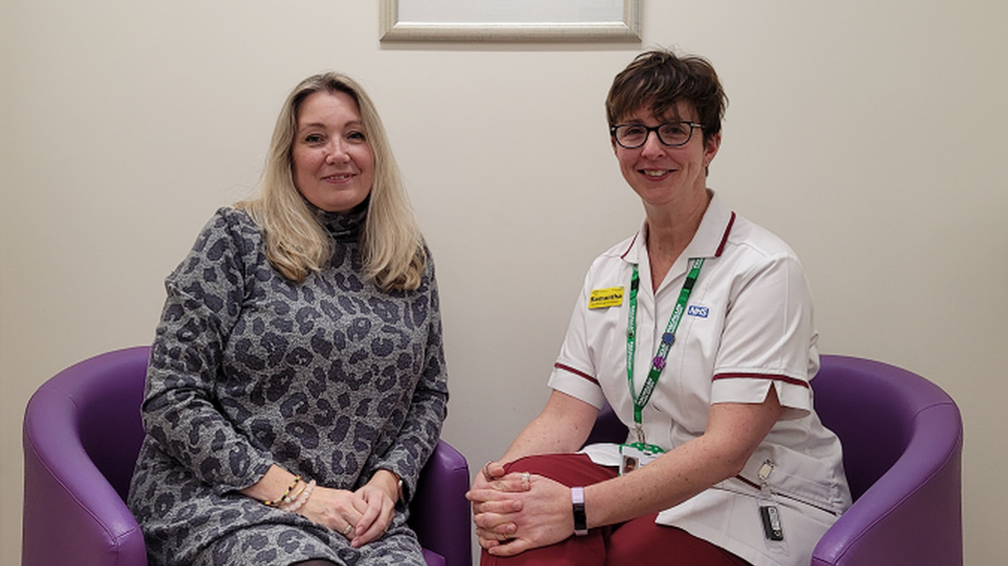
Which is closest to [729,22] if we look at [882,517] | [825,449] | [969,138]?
[969,138]

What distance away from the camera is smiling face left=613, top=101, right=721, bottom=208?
6.05 ft

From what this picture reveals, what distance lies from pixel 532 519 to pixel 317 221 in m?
0.87

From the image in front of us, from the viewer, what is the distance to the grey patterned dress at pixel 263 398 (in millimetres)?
1793

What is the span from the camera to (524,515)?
170cm

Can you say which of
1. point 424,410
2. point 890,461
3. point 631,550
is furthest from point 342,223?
point 890,461

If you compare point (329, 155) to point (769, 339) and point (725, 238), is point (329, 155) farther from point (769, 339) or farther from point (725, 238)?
point (769, 339)

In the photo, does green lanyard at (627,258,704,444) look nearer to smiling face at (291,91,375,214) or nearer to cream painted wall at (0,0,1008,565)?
cream painted wall at (0,0,1008,565)

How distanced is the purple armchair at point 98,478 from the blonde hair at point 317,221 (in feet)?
1.56

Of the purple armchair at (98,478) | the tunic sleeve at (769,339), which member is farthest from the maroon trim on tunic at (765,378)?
the purple armchair at (98,478)

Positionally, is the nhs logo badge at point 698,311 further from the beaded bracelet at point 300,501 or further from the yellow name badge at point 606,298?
the beaded bracelet at point 300,501

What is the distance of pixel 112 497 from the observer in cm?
171

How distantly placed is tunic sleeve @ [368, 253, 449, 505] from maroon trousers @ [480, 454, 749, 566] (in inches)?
13.0

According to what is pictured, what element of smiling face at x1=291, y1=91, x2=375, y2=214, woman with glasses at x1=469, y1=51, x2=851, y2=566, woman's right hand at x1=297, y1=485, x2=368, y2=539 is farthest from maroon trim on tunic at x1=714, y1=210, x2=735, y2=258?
woman's right hand at x1=297, y1=485, x2=368, y2=539

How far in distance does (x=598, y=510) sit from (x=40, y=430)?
47.1 inches
